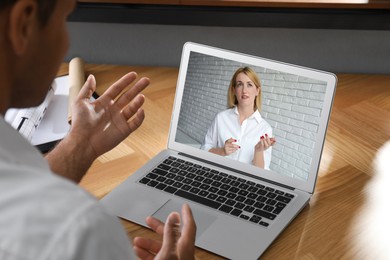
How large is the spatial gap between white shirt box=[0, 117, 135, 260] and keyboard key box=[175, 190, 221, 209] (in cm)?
55

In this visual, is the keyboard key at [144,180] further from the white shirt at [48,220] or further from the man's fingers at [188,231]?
the white shirt at [48,220]

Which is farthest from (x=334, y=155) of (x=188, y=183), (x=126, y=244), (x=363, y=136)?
(x=126, y=244)

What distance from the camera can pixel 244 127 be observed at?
1.12m

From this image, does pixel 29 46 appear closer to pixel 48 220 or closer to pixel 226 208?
pixel 48 220

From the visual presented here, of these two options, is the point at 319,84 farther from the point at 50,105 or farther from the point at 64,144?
the point at 50,105

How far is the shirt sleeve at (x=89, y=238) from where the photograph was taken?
469 mm

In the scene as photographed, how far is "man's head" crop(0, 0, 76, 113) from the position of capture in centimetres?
53

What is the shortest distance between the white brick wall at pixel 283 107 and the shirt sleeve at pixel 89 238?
0.62m

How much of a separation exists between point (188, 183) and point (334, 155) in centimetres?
32

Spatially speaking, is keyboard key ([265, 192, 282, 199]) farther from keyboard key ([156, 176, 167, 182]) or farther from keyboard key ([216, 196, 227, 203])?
keyboard key ([156, 176, 167, 182])

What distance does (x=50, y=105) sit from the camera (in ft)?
4.44

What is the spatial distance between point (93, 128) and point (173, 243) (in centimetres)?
39

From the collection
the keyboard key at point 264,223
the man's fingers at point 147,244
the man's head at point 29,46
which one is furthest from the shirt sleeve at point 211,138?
the man's head at point 29,46

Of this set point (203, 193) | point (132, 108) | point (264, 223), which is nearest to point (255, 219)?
point (264, 223)
